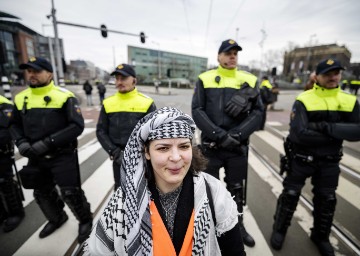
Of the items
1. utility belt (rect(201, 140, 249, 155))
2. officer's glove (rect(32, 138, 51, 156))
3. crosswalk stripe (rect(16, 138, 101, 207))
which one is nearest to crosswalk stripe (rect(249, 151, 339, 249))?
utility belt (rect(201, 140, 249, 155))

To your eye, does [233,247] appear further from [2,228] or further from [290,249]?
[2,228]

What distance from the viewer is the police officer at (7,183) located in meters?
2.87

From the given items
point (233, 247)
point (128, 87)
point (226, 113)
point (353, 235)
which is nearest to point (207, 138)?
point (226, 113)

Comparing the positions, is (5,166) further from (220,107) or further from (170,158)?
(220,107)

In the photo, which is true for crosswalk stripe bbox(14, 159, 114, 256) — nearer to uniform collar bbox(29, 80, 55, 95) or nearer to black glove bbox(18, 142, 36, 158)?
black glove bbox(18, 142, 36, 158)

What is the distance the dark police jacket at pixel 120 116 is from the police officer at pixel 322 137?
1.96 meters

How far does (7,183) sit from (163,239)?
2955mm

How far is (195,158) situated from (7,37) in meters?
63.3

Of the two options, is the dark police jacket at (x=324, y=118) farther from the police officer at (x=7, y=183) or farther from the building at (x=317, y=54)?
the building at (x=317, y=54)

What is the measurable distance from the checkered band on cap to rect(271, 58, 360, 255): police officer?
5.70 ft

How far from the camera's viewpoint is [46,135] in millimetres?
2588

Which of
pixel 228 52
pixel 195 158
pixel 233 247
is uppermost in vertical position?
pixel 228 52

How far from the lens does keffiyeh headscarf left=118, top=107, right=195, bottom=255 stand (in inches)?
46.8

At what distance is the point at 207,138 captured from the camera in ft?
9.21
